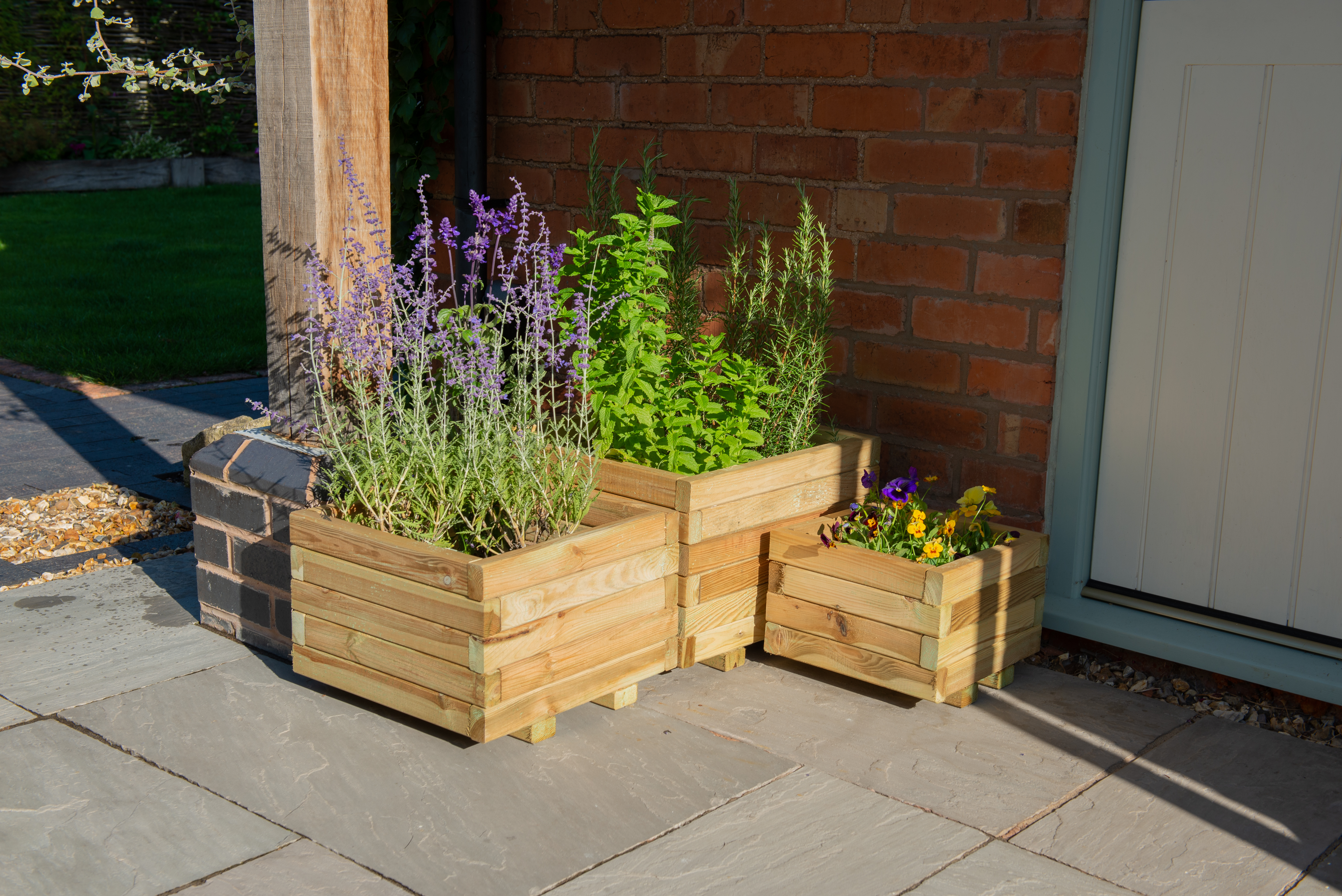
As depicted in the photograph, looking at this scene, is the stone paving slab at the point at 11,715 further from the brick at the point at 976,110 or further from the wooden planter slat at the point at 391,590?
the brick at the point at 976,110

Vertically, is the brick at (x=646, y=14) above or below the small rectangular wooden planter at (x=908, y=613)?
above

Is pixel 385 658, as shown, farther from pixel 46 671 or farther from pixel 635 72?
pixel 635 72

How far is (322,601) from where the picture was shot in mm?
3188

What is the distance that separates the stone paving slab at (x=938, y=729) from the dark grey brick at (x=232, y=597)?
114cm

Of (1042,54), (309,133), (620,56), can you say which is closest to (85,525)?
(309,133)

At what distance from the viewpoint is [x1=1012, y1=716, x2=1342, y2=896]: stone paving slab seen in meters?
2.63

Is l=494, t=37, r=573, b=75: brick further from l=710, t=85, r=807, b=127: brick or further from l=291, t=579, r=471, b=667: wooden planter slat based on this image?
l=291, t=579, r=471, b=667: wooden planter slat

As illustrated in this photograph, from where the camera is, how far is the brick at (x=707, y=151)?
169 inches

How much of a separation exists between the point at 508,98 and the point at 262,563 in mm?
2255

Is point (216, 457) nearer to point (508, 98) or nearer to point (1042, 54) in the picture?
point (508, 98)

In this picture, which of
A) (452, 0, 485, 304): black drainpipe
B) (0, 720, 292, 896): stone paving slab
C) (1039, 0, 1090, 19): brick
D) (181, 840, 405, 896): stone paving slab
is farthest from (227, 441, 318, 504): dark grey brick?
(1039, 0, 1090, 19): brick

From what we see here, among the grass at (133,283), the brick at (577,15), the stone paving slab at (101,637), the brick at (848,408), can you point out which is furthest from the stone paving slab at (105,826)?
the grass at (133,283)

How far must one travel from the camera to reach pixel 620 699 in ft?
10.8

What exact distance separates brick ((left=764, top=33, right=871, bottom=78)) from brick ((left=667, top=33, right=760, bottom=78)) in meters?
0.06
